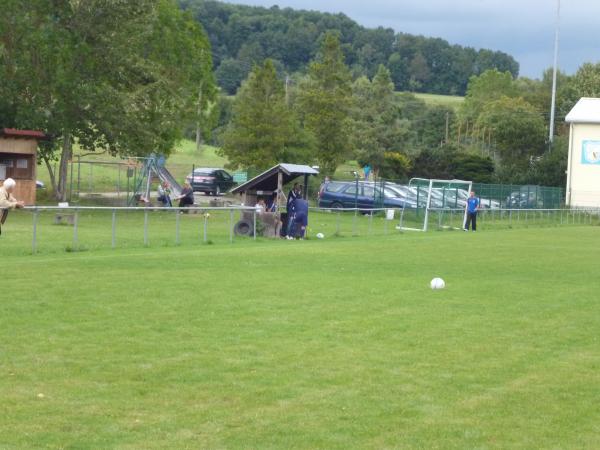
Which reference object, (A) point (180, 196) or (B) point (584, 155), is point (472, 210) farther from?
(B) point (584, 155)

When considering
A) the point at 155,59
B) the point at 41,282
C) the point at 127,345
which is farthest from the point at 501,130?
the point at 127,345

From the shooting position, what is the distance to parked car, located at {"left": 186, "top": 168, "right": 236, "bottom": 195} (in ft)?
206

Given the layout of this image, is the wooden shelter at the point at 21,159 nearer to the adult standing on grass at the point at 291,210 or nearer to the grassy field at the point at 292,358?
the adult standing on grass at the point at 291,210

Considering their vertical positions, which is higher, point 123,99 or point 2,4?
point 2,4

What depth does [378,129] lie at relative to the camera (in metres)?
88.1

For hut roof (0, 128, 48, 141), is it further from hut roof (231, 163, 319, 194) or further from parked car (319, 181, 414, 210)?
hut roof (231, 163, 319, 194)

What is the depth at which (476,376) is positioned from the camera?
11070mm

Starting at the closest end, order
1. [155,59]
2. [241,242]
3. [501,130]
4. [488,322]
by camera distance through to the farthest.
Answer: [488,322] → [241,242] → [155,59] → [501,130]

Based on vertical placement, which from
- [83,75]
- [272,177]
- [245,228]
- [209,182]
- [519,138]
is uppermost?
[83,75]

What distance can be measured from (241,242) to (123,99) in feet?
A: 59.1

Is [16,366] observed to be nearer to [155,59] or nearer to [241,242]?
[241,242]

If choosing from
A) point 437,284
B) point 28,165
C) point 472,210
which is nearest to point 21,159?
point 28,165

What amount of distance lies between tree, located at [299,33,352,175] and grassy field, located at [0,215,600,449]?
5438 centimetres

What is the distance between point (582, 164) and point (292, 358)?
65.6 meters
